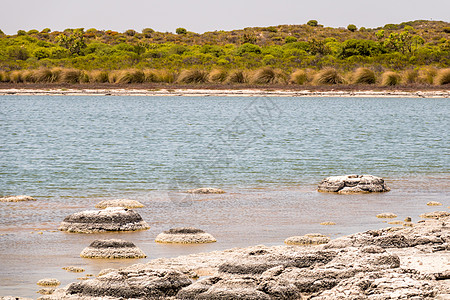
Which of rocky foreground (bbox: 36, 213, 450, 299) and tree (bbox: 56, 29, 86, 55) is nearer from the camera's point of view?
rocky foreground (bbox: 36, 213, 450, 299)

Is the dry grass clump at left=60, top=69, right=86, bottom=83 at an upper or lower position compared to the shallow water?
upper

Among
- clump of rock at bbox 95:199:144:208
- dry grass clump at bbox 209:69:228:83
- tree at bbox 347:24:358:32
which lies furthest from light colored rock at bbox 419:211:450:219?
tree at bbox 347:24:358:32

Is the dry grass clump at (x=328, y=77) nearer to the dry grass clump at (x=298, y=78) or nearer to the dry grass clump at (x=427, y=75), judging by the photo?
the dry grass clump at (x=298, y=78)

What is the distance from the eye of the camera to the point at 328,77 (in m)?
60.4

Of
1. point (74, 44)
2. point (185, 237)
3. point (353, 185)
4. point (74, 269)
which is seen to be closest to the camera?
point (74, 269)

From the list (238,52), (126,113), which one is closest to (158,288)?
(126,113)

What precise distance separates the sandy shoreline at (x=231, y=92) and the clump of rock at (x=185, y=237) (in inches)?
1825

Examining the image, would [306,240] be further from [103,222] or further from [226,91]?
[226,91]

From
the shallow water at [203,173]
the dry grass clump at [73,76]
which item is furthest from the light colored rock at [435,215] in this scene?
the dry grass clump at [73,76]

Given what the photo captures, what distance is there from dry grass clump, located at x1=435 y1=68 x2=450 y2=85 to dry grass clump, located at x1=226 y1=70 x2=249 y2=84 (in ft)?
50.1

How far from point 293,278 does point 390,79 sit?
54898 mm

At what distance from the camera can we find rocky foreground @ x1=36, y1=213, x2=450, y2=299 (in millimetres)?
6215

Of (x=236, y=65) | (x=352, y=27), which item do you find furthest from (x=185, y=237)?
(x=352, y=27)

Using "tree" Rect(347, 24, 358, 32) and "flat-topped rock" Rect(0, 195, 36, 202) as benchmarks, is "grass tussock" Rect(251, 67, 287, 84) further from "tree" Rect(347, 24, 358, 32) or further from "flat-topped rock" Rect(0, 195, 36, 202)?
"tree" Rect(347, 24, 358, 32)
